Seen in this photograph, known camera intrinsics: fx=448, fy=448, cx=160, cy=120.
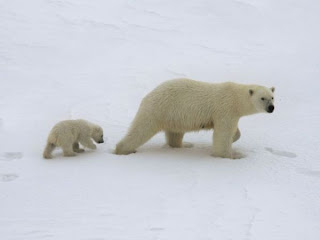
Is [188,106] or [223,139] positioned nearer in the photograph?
[223,139]

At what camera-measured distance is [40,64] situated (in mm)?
9883

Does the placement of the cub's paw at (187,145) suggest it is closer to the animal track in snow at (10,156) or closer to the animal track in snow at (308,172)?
the animal track in snow at (308,172)

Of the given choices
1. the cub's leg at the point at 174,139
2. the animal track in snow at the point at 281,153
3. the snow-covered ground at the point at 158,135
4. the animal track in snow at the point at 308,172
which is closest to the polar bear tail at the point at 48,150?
the snow-covered ground at the point at 158,135

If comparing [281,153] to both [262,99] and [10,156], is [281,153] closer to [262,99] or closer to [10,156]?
[262,99]

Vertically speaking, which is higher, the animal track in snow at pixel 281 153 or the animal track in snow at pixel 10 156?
the animal track in snow at pixel 281 153

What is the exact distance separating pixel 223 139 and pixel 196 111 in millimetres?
558

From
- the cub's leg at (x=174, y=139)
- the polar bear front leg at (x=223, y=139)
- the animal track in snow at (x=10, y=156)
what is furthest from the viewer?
the cub's leg at (x=174, y=139)

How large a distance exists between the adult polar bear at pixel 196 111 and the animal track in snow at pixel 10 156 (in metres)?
1.36

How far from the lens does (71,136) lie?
6.21m

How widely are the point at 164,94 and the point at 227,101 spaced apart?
0.92 m

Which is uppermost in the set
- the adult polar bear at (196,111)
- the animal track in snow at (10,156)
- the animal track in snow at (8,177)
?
the adult polar bear at (196,111)

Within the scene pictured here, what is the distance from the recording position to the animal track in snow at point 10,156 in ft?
19.7

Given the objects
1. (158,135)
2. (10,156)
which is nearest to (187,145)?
(158,135)

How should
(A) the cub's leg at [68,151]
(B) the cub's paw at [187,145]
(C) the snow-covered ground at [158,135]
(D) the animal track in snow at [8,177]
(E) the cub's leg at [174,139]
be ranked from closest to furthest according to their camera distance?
1. (C) the snow-covered ground at [158,135]
2. (D) the animal track in snow at [8,177]
3. (A) the cub's leg at [68,151]
4. (E) the cub's leg at [174,139]
5. (B) the cub's paw at [187,145]
